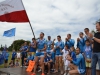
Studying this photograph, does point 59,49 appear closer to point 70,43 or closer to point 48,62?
point 70,43

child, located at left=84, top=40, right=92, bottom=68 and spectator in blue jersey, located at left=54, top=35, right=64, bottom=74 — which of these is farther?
spectator in blue jersey, located at left=54, top=35, right=64, bottom=74

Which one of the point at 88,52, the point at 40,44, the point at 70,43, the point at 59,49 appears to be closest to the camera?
the point at 88,52

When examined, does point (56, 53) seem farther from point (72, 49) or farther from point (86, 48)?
point (86, 48)

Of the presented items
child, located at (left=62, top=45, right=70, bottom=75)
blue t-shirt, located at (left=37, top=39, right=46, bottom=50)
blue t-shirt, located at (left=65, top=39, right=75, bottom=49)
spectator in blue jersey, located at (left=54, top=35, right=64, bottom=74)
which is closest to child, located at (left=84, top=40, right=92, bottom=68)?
child, located at (left=62, top=45, right=70, bottom=75)

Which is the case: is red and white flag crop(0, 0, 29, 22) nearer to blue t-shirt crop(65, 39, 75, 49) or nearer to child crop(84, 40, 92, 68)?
blue t-shirt crop(65, 39, 75, 49)

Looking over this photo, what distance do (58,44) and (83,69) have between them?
301cm

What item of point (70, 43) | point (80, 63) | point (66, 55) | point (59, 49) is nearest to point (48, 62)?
point (59, 49)

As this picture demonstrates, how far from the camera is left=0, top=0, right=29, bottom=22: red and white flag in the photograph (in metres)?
8.33

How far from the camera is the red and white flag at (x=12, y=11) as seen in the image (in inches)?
328

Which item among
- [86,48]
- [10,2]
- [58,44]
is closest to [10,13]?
[10,2]

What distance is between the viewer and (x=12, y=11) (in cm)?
844

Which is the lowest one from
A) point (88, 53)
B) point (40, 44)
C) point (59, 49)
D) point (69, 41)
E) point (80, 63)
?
point (80, 63)

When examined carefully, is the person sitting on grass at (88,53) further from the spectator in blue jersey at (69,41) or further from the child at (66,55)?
the spectator in blue jersey at (69,41)

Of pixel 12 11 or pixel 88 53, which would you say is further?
pixel 12 11
